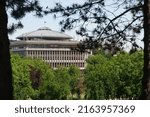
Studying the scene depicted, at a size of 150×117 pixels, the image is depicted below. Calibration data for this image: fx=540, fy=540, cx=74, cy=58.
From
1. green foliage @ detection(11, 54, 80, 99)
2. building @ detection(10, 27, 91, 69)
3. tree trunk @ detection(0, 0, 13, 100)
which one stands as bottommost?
building @ detection(10, 27, 91, 69)

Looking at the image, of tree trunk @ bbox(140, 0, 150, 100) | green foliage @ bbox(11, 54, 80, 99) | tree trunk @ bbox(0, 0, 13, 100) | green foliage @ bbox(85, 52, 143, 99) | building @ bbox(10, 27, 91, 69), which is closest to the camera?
tree trunk @ bbox(140, 0, 150, 100)

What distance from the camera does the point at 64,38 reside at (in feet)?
582

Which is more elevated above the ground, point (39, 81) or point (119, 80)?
point (119, 80)

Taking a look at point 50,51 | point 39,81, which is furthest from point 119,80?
point 50,51

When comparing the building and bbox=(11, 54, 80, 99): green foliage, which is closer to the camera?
bbox=(11, 54, 80, 99): green foliage

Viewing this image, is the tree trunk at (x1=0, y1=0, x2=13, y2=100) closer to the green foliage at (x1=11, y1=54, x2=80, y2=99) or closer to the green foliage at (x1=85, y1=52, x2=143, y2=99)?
the green foliage at (x1=85, y1=52, x2=143, y2=99)

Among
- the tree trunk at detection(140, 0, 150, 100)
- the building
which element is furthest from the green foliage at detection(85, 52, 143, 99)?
the building

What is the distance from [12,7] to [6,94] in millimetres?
2530

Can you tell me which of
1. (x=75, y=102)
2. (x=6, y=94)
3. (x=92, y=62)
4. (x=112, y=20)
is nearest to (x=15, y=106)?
(x=75, y=102)

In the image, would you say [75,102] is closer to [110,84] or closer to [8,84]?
[8,84]

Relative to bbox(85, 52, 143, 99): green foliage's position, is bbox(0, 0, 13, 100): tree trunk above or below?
above

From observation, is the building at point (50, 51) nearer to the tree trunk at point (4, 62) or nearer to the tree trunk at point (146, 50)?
the tree trunk at point (4, 62)

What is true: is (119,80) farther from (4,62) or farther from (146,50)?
→ (146,50)

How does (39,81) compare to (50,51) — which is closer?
(39,81)
